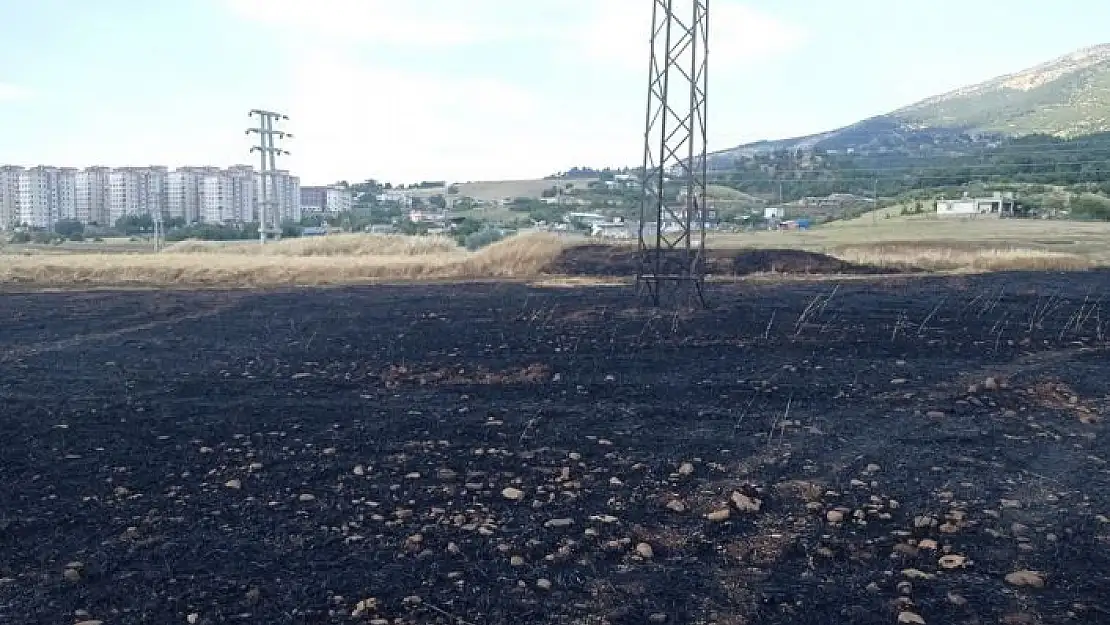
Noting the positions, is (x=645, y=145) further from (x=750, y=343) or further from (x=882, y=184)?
(x=882, y=184)

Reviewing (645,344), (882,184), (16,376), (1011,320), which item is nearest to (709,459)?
(645,344)

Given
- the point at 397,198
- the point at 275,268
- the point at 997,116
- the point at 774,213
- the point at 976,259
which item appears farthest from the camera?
the point at 997,116

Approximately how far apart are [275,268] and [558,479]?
87.6 ft

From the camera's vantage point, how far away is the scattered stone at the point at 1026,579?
→ 5.22 m

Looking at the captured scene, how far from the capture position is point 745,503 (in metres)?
6.59

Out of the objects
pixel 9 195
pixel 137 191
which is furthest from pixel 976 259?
pixel 9 195

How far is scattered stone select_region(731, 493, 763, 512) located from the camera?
21.5 ft

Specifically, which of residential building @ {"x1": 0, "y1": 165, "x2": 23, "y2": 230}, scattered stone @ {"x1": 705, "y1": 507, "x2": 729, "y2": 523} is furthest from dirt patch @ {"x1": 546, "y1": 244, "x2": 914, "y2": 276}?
residential building @ {"x1": 0, "y1": 165, "x2": 23, "y2": 230}

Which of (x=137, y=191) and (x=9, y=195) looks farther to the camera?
(x=137, y=191)

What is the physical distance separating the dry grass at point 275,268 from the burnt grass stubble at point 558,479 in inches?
634

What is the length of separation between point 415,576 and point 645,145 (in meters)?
15.3

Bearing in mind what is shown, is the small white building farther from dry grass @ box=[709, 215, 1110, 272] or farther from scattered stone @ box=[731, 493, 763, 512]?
scattered stone @ box=[731, 493, 763, 512]

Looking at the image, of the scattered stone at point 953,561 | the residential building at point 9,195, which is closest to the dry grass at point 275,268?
the scattered stone at point 953,561

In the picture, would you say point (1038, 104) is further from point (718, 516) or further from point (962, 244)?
point (718, 516)
